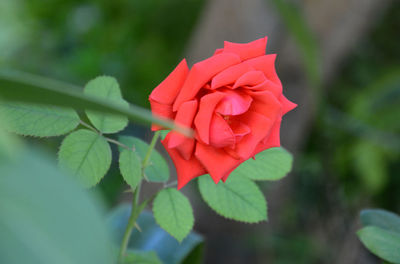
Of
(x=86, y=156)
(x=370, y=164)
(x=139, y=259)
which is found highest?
(x=86, y=156)

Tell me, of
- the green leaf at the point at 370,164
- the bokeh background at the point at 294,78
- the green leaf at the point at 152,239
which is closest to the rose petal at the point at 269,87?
the green leaf at the point at 152,239

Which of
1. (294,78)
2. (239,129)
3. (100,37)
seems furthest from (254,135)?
(100,37)

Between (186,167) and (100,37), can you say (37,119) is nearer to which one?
(186,167)

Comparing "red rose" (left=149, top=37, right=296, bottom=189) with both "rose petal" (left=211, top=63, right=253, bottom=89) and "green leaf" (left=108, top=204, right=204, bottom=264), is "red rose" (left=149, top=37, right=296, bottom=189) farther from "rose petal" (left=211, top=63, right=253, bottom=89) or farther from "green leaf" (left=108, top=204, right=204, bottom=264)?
"green leaf" (left=108, top=204, right=204, bottom=264)

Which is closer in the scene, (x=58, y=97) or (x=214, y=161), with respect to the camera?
(x=58, y=97)

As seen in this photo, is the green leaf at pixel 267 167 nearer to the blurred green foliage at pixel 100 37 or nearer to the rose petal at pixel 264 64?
the rose petal at pixel 264 64

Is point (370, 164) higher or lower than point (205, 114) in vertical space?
lower
